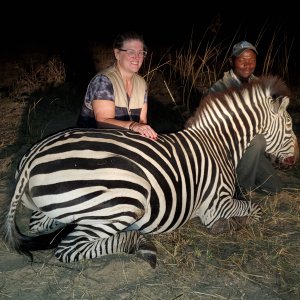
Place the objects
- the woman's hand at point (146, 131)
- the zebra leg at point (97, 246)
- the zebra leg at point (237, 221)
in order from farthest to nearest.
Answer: the zebra leg at point (237, 221) < the woman's hand at point (146, 131) < the zebra leg at point (97, 246)

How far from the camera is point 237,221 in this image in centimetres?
331

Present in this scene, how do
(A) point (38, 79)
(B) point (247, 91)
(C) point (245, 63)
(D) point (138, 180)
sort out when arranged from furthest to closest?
(A) point (38, 79)
(C) point (245, 63)
(B) point (247, 91)
(D) point (138, 180)

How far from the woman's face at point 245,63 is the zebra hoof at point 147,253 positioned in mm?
2162

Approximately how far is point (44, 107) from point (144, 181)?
→ 389cm

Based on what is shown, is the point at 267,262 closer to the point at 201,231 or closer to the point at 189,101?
the point at 201,231

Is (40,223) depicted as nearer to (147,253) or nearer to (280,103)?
(147,253)

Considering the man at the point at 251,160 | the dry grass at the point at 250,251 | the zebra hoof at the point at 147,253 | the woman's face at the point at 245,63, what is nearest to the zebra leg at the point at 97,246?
the zebra hoof at the point at 147,253

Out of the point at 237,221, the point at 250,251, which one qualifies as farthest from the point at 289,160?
the point at 250,251

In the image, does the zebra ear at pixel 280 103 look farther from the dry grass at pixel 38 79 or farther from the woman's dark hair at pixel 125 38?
the dry grass at pixel 38 79

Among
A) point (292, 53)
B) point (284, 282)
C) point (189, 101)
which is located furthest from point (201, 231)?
point (292, 53)

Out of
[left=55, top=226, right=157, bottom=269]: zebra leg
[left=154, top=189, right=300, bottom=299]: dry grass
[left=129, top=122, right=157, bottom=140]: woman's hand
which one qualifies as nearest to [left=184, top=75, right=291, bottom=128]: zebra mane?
[left=129, top=122, right=157, bottom=140]: woman's hand

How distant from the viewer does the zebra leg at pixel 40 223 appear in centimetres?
310

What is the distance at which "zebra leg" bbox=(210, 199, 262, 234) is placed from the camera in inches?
127

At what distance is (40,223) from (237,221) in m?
1.52
